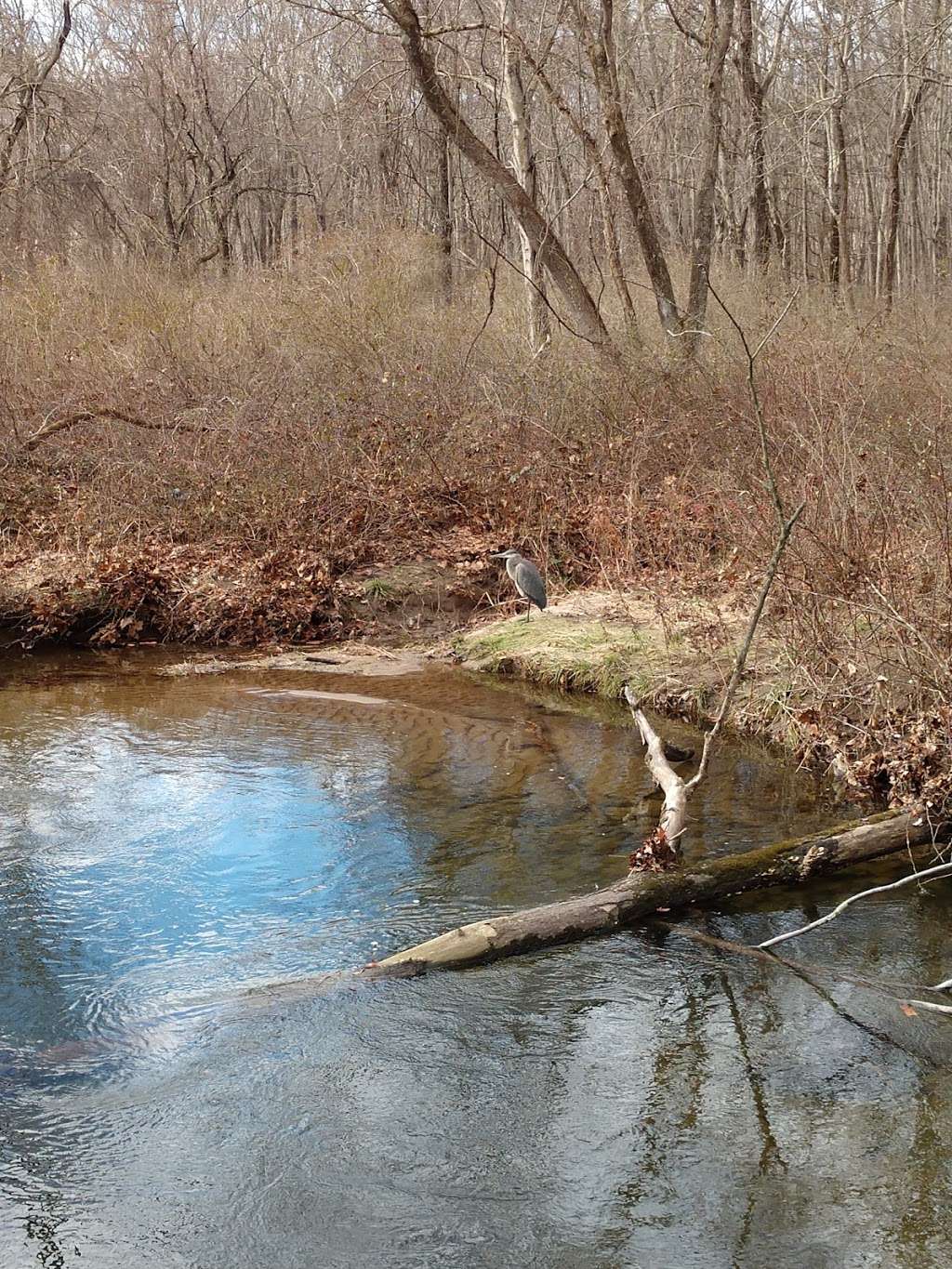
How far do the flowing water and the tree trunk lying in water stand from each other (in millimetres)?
97

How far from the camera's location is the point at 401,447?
537 inches

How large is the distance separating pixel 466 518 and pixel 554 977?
8523 mm

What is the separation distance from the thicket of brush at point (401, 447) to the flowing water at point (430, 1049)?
107 inches

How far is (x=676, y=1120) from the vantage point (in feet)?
14.2

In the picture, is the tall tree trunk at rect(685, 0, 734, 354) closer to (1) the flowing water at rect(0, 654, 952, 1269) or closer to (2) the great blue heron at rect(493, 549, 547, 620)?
(2) the great blue heron at rect(493, 549, 547, 620)

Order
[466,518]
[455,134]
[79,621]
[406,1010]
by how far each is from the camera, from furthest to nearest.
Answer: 1. [455,134]
2. [466,518]
3. [79,621]
4. [406,1010]

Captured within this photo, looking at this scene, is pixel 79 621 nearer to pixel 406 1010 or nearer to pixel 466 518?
pixel 466 518

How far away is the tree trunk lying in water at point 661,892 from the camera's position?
5.27m

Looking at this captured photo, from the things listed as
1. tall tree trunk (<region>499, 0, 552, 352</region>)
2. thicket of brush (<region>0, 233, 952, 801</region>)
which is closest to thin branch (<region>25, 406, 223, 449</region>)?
thicket of brush (<region>0, 233, 952, 801</region>)

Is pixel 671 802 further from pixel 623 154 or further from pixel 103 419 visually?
pixel 623 154

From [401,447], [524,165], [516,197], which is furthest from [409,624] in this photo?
[524,165]

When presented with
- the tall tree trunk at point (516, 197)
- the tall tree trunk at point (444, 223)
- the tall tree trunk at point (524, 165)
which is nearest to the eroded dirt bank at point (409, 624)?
the tall tree trunk at point (516, 197)

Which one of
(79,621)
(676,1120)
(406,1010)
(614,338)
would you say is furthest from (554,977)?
(614,338)

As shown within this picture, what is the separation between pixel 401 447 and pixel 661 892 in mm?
8747
